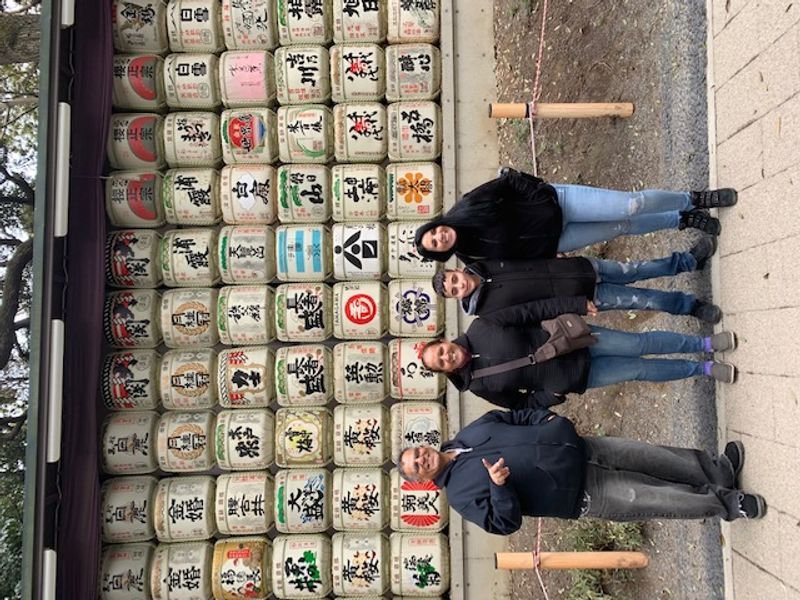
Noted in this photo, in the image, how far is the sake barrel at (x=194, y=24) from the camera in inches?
258

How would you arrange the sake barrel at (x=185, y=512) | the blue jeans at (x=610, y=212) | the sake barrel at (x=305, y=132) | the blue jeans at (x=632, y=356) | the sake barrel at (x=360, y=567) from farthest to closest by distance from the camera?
the sake barrel at (x=305, y=132) < the sake barrel at (x=185, y=512) < the sake barrel at (x=360, y=567) < the blue jeans at (x=610, y=212) < the blue jeans at (x=632, y=356)

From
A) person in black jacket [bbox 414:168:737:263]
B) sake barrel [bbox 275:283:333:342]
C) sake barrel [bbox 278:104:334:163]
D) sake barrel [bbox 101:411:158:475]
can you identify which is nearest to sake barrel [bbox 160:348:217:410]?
sake barrel [bbox 101:411:158:475]

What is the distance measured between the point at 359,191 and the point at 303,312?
4.07 feet

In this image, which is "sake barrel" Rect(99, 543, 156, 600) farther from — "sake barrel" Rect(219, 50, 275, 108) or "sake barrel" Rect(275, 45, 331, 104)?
→ "sake barrel" Rect(275, 45, 331, 104)

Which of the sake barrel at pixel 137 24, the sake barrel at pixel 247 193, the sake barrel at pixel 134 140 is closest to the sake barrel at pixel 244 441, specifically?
the sake barrel at pixel 247 193

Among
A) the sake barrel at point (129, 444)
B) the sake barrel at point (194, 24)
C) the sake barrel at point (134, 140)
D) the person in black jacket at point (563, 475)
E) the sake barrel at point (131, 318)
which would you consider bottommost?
the sake barrel at point (129, 444)

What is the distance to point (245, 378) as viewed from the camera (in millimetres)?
6535

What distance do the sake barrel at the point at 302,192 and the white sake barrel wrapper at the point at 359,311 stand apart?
78cm

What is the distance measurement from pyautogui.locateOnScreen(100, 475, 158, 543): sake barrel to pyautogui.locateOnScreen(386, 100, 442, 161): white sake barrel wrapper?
3912mm

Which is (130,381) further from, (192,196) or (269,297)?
(192,196)

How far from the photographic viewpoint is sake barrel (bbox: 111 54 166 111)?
21.6 ft

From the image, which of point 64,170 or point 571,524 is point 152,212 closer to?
point 64,170

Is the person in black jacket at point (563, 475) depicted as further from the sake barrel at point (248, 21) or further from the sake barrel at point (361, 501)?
the sake barrel at point (248, 21)

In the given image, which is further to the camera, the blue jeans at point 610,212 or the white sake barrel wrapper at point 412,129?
the white sake barrel wrapper at point 412,129
